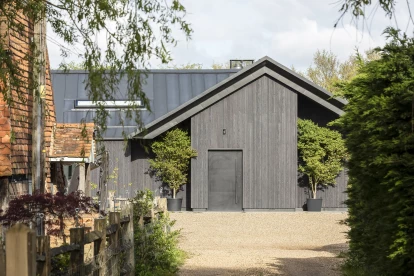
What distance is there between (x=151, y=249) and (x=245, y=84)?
16.9 m

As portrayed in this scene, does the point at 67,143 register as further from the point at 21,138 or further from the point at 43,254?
the point at 43,254

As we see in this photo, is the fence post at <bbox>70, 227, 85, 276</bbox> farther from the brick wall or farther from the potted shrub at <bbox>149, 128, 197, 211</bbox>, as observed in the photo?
the potted shrub at <bbox>149, 128, 197, 211</bbox>

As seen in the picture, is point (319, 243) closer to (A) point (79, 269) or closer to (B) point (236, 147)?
(B) point (236, 147)

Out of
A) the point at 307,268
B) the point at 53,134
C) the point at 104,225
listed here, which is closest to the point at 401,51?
the point at 104,225

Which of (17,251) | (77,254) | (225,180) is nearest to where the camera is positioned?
(17,251)

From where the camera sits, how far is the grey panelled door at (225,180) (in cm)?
3059

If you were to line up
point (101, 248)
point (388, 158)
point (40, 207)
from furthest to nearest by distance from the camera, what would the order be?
point (40, 207), point (101, 248), point (388, 158)

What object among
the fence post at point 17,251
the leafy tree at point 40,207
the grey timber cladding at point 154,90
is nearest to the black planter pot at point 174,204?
the grey timber cladding at point 154,90

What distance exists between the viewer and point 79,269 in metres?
8.26

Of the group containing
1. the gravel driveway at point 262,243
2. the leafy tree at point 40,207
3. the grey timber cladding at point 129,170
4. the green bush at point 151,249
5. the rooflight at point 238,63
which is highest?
the rooflight at point 238,63

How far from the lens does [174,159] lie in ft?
102

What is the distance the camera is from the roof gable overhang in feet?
98.9

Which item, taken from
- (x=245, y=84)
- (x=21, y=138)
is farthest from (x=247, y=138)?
(x=21, y=138)

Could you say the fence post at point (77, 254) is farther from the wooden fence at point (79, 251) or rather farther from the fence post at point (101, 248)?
the fence post at point (101, 248)
